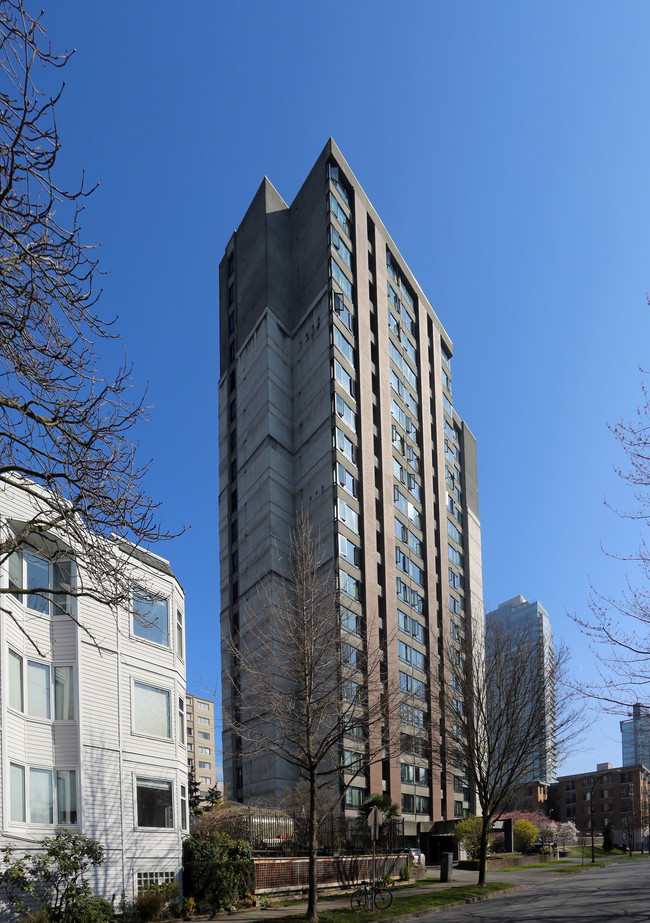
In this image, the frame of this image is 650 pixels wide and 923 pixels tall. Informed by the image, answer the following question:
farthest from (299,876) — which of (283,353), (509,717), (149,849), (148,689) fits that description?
(283,353)

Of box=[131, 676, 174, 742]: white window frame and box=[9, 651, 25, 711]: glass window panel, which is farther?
box=[131, 676, 174, 742]: white window frame

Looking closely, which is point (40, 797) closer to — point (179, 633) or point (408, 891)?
point (179, 633)

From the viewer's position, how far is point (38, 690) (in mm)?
23500

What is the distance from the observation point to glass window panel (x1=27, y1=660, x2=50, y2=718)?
76.2ft

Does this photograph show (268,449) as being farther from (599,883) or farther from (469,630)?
(599,883)

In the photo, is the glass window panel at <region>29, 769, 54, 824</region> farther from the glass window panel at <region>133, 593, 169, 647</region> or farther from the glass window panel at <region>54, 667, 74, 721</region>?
the glass window panel at <region>133, 593, 169, 647</region>

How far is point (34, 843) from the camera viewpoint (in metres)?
21.3

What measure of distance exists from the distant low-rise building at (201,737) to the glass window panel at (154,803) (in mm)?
119451

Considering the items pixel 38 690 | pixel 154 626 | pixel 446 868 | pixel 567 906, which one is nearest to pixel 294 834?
pixel 446 868

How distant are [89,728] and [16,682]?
9.18 feet

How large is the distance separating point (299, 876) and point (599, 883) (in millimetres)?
11958

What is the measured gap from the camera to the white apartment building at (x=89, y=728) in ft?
73.3

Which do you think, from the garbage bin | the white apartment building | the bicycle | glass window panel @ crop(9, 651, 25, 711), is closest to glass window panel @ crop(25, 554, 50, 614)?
the white apartment building

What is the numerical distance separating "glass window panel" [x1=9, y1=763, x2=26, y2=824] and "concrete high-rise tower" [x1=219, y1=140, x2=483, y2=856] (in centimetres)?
3541
